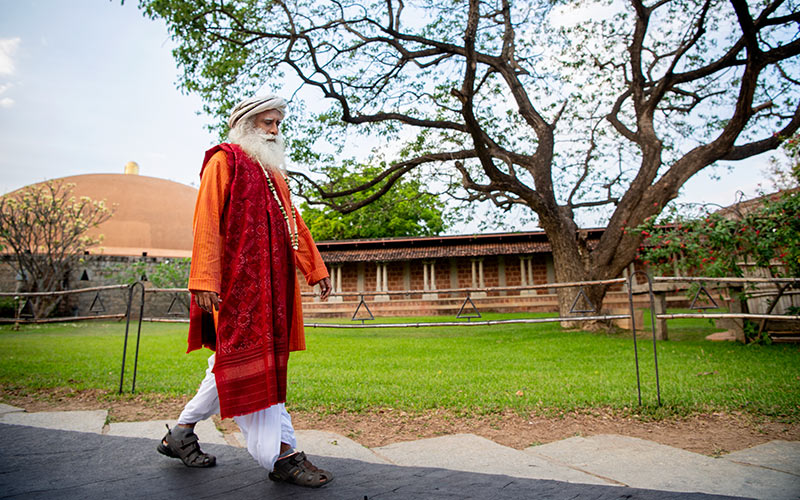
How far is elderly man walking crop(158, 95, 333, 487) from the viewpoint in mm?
2176

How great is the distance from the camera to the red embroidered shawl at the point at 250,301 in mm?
2172

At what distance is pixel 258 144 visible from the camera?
2.63 metres

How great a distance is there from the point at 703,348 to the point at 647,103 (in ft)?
17.9

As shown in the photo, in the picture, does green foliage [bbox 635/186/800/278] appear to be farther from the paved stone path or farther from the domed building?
the domed building

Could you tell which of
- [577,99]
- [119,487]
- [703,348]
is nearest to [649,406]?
[119,487]

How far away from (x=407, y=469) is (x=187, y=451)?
106 cm

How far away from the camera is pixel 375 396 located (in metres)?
4.42

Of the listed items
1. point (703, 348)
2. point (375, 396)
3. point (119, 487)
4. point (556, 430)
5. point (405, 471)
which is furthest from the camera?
point (703, 348)

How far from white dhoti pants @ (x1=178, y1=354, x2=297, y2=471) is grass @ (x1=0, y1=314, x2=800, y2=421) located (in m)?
1.71

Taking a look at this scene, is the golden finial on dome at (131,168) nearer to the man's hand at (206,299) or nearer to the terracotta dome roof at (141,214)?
the terracotta dome roof at (141,214)

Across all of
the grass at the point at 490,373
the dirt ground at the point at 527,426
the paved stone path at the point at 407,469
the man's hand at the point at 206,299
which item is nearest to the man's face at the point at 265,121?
the man's hand at the point at 206,299

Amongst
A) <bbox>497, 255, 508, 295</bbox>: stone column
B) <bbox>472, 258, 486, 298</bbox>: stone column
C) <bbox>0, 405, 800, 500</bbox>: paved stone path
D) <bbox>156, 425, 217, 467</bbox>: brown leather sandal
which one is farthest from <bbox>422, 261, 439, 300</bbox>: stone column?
<bbox>156, 425, 217, 467</bbox>: brown leather sandal

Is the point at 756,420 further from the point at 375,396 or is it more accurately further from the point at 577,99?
the point at 577,99

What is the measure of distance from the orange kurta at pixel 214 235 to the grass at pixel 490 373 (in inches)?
69.3
